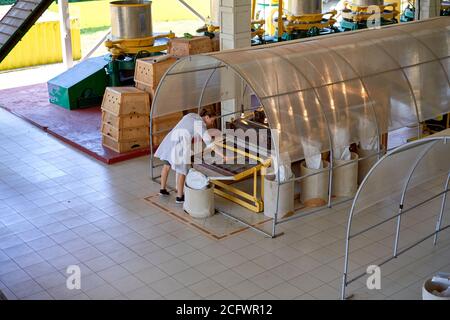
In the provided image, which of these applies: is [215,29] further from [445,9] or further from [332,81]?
[445,9]

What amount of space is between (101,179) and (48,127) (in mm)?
3766

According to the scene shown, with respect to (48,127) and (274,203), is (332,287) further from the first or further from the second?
(48,127)

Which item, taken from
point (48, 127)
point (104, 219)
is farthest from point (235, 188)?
point (48, 127)

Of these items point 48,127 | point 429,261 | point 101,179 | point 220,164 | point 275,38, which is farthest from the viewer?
point 275,38

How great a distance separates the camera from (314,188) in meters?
12.0

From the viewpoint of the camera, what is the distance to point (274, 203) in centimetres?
1141

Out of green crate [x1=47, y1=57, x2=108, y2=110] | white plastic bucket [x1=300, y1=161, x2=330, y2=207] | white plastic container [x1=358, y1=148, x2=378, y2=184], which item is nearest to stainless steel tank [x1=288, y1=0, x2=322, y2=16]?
green crate [x1=47, y1=57, x2=108, y2=110]

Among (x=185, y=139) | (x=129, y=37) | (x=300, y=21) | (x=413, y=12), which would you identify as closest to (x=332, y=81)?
(x=185, y=139)

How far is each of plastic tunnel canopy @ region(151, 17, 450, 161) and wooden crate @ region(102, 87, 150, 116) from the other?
1.48m

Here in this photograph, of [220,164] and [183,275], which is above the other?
[220,164]

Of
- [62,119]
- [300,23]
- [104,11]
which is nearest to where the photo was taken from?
[62,119]

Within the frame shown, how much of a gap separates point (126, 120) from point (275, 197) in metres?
4.62

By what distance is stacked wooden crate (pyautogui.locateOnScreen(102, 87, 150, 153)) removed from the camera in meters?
14.4

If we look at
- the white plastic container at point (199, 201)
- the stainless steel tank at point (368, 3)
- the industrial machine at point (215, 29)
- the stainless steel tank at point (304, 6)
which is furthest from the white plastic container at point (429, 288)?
the stainless steel tank at point (368, 3)
